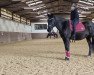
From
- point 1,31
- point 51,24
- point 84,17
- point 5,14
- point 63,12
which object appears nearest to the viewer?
point 51,24

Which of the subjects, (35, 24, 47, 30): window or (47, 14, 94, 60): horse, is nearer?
(47, 14, 94, 60): horse

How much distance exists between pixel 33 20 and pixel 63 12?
7943 mm

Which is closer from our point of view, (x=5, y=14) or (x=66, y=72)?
(x=66, y=72)

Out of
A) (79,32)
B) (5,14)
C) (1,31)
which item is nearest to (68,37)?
(79,32)

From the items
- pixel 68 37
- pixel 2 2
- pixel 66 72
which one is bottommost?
pixel 66 72

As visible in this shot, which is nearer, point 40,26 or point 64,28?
point 64,28

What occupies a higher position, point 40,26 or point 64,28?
point 64,28

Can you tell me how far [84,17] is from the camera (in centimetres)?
4522

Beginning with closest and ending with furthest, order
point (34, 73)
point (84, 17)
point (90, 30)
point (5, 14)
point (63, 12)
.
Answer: point (34, 73) → point (90, 30) → point (5, 14) → point (63, 12) → point (84, 17)

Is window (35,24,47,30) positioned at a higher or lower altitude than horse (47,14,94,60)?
lower

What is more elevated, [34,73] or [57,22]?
[57,22]

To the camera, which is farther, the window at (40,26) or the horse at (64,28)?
the window at (40,26)

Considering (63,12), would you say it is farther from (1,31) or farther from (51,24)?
(51,24)

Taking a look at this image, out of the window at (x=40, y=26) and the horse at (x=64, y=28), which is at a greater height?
the horse at (x=64, y=28)
